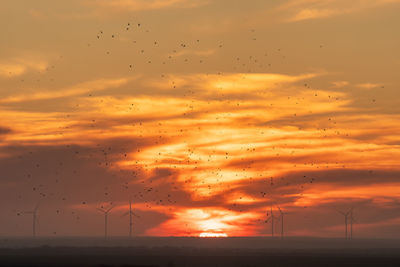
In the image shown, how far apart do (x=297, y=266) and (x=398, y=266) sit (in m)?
21.3

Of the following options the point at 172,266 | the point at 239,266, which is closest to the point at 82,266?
the point at 172,266

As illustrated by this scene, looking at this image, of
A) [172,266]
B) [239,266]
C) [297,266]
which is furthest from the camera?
[297,266]

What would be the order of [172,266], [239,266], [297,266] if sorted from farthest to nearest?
[297,266] → [239,266] → [172,266]

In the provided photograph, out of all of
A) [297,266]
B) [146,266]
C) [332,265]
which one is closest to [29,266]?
[146,266]

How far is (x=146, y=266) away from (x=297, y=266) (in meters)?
37.2

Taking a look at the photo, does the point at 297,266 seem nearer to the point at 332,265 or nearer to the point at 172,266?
the point at 332,265

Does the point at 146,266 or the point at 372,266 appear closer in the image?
the point at 146,266

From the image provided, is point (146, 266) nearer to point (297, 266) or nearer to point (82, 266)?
point (82, 266)

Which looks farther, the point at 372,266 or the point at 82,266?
the point at 372,266

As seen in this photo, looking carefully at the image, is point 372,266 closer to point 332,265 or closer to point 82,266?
point 332,265

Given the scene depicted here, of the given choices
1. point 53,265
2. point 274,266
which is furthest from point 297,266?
point 53,265

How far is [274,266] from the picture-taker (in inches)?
6924

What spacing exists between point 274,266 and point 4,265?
179ft

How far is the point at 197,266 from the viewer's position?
544 ft
